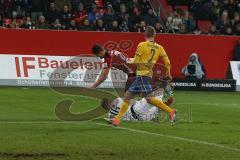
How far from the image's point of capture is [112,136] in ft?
47.8

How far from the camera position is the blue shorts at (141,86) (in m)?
16.2

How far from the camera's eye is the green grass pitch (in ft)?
39.5

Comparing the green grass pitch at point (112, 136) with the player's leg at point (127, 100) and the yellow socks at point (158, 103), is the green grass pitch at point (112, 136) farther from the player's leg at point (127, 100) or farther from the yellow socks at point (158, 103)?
the yellow socks at point (158, 103)

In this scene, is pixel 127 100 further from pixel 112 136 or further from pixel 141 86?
pixel 112 136

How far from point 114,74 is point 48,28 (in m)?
4.38

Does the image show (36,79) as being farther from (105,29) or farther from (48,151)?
(48,151)

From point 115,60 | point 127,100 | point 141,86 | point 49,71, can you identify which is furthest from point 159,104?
point 49,71

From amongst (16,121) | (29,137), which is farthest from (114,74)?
(29,137)

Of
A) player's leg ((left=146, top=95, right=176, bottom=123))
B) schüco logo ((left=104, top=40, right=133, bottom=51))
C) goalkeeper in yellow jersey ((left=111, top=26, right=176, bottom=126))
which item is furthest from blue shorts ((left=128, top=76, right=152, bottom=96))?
schüco logo ((left=104, top=40, right=133, bottom=51))

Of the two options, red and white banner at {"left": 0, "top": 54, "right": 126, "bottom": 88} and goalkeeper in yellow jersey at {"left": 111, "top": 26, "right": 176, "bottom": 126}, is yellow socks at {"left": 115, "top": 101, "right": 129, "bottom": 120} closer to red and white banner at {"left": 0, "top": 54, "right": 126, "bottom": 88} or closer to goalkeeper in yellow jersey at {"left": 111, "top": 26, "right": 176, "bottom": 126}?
goalkeeper in yellow jersey at {"left": 111, "top": 26, "right": 176, "bottom": 126}

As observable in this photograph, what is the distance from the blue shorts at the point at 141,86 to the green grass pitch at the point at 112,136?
2.65ft

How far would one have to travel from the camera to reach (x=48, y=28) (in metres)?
30.6

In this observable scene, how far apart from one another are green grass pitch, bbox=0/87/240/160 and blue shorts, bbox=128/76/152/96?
81 cm

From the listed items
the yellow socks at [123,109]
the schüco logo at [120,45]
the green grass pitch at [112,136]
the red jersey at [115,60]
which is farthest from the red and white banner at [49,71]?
the yellow socks at [123,109]
